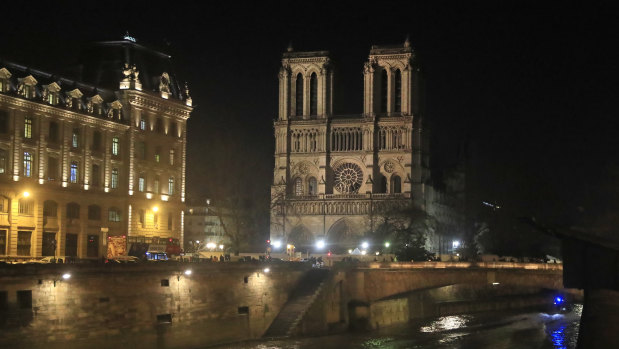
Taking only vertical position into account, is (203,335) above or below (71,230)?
below

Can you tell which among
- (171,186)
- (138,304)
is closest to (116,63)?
(171,186)

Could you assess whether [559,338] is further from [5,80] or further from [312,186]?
[312,186]

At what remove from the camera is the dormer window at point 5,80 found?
77.6m

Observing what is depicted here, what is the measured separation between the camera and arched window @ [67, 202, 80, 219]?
85375mm

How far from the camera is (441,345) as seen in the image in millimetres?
72688

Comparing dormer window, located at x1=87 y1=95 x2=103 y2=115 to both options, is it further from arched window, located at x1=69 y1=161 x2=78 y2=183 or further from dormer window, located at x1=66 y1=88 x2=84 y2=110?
arched window, located at x1=69 y1=161 x2=78 y2=183

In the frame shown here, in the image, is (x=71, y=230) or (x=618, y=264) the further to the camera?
(x=71, y=230)

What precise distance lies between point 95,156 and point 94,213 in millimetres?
4730

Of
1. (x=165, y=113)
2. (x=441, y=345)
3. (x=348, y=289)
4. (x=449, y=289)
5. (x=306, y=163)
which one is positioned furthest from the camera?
(x=306, y=163)

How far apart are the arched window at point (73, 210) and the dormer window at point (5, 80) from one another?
1152 centimetres

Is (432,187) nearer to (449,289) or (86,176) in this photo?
(449,289)

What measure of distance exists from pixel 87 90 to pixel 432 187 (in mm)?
77780

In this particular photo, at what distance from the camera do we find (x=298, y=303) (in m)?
75.8

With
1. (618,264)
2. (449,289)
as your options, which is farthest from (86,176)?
(618,264)
